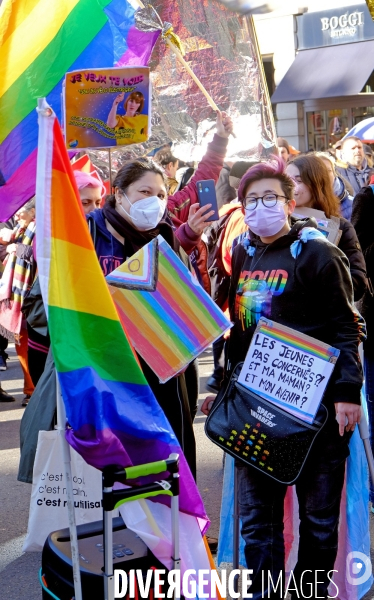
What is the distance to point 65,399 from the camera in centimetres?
274

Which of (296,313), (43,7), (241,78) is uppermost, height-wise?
(43,7)

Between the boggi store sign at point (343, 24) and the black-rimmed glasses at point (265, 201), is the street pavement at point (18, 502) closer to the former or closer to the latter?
the black-rimmed glasses at point (265, 201)

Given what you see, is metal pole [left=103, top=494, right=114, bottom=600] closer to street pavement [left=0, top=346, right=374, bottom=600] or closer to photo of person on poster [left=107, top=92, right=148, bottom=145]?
street pavement [left=0, top=346, right=374, bottom=600]

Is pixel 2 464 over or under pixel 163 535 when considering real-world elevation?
under

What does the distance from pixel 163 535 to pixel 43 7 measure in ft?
9.76

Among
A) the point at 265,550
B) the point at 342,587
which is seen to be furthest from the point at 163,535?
the point at 342,587

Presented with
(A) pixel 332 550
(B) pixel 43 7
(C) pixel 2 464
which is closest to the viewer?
(A) pixel 332 550

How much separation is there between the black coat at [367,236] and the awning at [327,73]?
12916 millimetres

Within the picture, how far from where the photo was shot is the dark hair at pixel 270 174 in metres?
3.54

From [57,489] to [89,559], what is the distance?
3.07 ft

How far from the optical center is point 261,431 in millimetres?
3412

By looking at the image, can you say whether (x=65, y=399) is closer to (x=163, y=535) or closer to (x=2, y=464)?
(x=163, y=535)

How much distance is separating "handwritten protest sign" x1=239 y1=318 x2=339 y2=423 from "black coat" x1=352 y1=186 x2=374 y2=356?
153cm

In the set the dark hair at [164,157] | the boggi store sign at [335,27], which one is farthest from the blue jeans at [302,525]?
the boggi store sign at [335,27]
